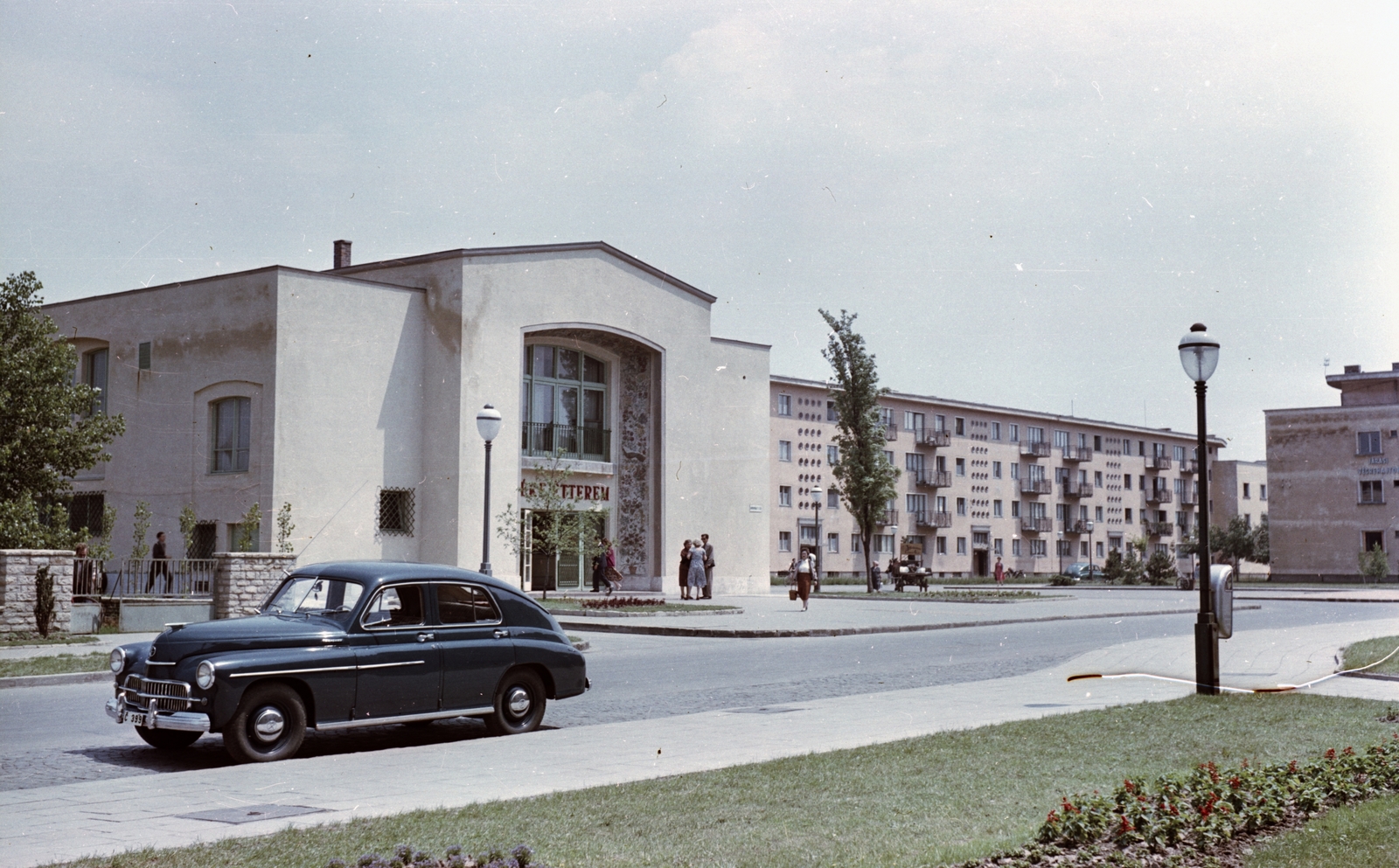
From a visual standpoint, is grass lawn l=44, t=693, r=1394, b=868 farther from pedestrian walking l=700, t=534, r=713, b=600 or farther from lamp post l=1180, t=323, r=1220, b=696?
pedestrian walking l=700, t=534, r=713, b=600

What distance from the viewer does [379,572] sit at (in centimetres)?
1062

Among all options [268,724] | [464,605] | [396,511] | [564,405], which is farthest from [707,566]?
[268,724]

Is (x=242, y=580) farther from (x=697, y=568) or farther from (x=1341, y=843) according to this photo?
(x=1341, y=843)

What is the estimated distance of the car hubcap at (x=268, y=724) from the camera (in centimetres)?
951

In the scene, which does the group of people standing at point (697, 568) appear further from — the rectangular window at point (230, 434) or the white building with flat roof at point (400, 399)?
the rectangular window at point (230, 434)

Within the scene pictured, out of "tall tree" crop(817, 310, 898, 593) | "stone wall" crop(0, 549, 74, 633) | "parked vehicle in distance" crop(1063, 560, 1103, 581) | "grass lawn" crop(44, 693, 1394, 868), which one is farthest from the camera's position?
"parked vehicle in distance" crop(1063, 560, 1103, 581)

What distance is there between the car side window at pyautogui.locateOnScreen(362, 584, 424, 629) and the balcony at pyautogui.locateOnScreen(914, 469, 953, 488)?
245 feet

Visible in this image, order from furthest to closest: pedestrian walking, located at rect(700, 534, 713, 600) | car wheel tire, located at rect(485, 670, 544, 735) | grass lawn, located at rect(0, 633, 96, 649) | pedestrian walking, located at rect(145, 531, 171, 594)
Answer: pedestrian walking, located at rect(700, 534, 713, 600) < pedestrian walking, located at rect(145, 531, 171, 594) < grass lawn, located at rect(0, 633, 96, 649) < car wheel tire, located at rect(485, 670, 544, 735)

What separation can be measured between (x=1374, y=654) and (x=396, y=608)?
45.2ft

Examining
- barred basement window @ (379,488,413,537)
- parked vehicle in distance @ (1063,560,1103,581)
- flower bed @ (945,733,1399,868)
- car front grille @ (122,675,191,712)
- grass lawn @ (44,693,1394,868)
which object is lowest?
parked vehicle in distance @ (1063,560,1103,581)

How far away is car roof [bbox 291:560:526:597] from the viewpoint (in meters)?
10.6

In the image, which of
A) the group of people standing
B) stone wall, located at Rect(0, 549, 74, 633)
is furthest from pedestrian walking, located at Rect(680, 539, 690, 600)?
stone wall, located at Rect(0, 549, 74, 633)

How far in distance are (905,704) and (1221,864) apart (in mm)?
6909

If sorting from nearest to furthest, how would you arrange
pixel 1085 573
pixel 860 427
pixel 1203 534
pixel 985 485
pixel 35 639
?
pixel 1203 534 < pixel 35 639 < pixel 860 427 < pixel 1085 573 < pixel 985 485
